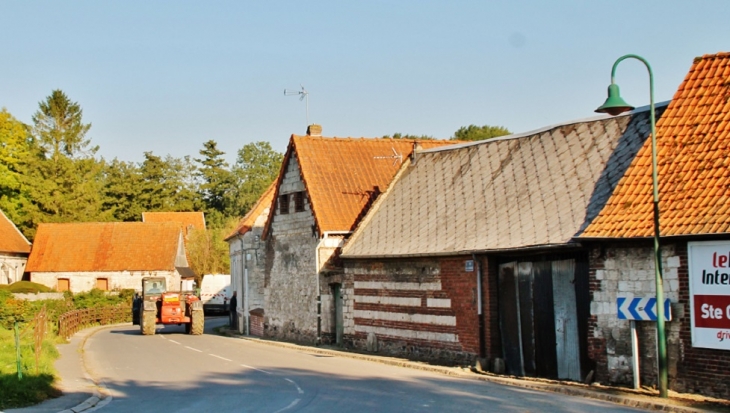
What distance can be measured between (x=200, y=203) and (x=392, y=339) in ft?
264

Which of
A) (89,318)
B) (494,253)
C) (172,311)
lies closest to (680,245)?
(494,253)

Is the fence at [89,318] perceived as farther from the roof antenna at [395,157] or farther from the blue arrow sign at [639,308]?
the blue arrow sign at [639,308]

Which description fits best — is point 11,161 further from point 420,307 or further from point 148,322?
point 420,307

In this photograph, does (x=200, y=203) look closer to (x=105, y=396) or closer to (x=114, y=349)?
(x=114, y=349)

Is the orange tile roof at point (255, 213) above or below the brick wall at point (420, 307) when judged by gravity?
above

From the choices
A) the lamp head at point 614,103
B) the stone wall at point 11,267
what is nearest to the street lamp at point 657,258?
the lamp head at point 614,103

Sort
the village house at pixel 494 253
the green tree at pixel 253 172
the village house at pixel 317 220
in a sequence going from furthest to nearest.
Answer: the green tree at pixel 253 172 → the village house at pixel 317 220 → the village house at pixel 494 253

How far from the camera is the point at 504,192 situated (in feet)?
75.3

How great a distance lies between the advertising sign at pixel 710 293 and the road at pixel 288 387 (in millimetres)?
2205

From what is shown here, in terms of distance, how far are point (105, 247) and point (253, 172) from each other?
4693 centimetres

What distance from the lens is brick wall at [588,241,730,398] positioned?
15.3m

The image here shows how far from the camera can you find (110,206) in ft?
304

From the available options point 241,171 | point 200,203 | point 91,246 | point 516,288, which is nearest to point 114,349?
point 516,288

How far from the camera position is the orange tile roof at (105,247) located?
2534 inches
